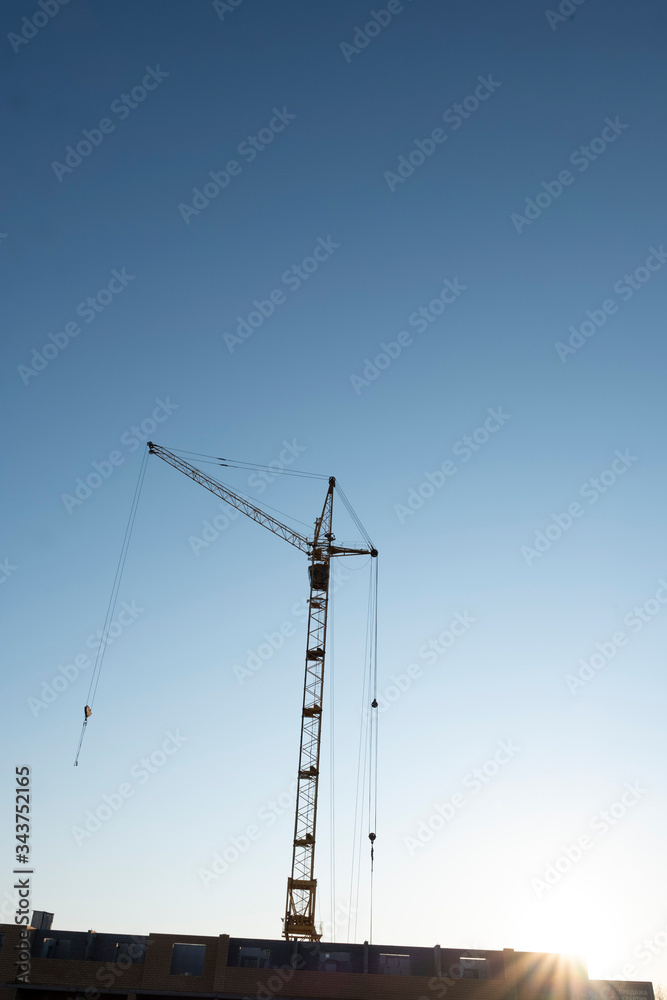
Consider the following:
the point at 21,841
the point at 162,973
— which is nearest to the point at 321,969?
the point at 162,973

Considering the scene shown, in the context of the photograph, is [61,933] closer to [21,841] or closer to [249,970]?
[249,970]

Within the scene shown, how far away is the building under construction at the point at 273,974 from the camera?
3953 cm

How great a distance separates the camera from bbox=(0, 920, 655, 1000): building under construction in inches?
1556

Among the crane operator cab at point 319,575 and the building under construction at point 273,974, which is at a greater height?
the crane operator cab at point 319,575

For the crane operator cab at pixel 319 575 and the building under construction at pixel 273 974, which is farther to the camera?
the crane operator cab at pixel 319 575

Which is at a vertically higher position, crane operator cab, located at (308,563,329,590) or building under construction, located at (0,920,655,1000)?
crane operator cab, located at (308,563,329,590)

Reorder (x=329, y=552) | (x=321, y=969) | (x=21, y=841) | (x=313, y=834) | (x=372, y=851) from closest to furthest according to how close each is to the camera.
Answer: (x=21, y=841)
(x=321, y=969)
(x=372, y=851)
(x=313, y=834)
(x=329, y=552)

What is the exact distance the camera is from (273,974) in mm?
40188

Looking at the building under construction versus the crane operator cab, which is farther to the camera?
the crane operator cab

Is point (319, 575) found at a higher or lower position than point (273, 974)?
higher

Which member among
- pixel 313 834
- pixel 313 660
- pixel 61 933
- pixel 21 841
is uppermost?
pixel 313 660

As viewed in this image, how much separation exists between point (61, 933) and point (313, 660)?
89.5ft

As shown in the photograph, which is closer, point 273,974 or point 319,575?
point 273,974

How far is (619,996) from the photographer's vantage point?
4128 cm
